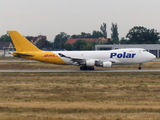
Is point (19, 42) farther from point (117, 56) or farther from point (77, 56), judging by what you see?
point (117, 56)

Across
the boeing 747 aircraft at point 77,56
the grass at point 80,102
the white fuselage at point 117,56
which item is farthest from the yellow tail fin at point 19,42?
the grass at point 80,102

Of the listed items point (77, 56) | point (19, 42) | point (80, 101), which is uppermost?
point (19, 42)

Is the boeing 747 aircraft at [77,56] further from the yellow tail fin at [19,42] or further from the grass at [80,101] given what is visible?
the grass at [80,101]

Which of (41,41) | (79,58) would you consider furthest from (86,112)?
(41,41)

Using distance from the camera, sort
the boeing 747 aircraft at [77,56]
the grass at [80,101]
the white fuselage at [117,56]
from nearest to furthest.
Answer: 1. the grass at [80,101]
2. the boeing 747 aircraft at [77,56]
3. the white fuselage at [117,56]

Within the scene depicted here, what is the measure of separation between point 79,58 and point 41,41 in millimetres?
93724

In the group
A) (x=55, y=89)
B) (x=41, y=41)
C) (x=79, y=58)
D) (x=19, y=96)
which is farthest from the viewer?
(x=41, y=41)

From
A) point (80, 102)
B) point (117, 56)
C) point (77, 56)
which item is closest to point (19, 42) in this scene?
point (77, 56)

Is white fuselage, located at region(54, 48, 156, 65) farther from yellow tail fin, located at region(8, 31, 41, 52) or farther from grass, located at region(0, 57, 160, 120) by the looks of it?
→ grass, located at region(0, 57, 160, 120)

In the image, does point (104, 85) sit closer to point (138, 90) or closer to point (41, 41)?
point (138, 90)

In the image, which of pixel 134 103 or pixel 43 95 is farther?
pixel 43 95

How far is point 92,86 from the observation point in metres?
25.9

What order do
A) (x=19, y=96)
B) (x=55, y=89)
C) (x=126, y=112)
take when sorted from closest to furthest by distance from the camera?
(x=126, y=112), (x=19, y=96), (x=55, y=89)

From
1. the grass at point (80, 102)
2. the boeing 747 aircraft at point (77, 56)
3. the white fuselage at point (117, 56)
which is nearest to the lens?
the grass at point (80, 102)
